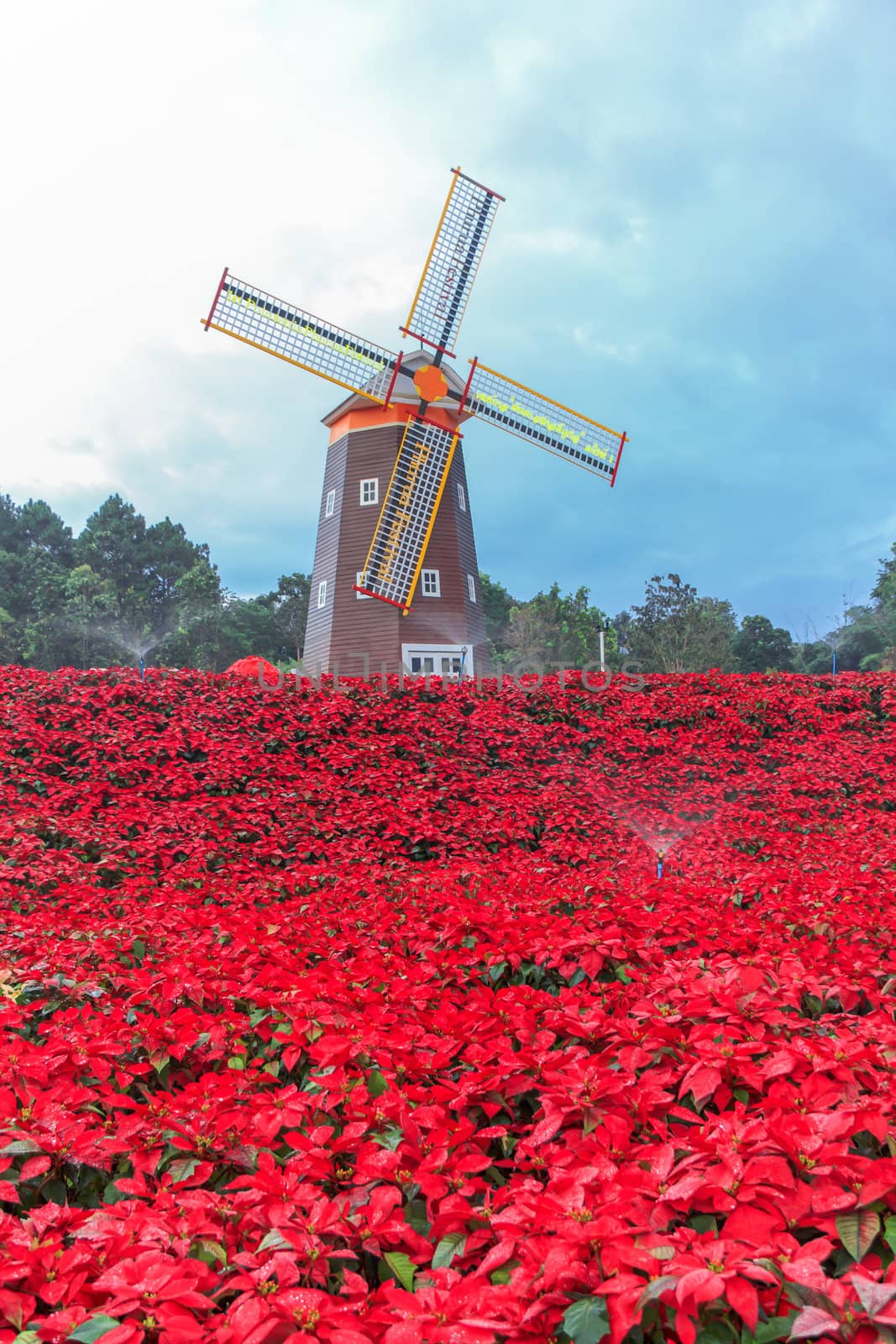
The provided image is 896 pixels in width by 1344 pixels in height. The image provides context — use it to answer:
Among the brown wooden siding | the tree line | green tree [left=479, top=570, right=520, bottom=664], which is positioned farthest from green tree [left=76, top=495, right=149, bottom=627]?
the brown wooden siding

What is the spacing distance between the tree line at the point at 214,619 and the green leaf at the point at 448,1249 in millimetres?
29509

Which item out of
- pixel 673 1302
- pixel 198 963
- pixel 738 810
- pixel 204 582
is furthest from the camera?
pixel 204 582

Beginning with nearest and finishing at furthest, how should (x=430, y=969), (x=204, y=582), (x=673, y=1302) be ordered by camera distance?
(x=673, y=1302), (x=430, y=969), (x=204, y=582)

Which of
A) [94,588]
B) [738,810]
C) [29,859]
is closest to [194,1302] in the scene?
[29,859]

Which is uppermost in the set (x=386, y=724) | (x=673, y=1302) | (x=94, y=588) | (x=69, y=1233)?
(x=94, y=588)

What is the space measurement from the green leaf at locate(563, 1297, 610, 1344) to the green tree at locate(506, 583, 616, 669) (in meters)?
34.4

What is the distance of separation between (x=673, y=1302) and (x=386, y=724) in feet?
28.0

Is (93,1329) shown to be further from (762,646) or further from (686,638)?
(762,646)

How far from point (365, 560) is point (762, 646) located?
3178cm

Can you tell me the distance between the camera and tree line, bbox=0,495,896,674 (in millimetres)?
37938

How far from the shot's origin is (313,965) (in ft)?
12.5

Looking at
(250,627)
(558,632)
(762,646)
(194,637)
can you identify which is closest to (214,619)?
(194,637)

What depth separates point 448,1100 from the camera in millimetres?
2314

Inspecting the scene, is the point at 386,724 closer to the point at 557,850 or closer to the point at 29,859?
the point at 557,850
